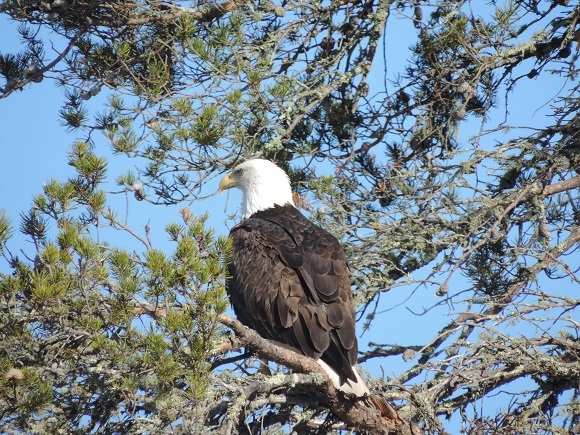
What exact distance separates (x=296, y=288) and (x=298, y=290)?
0.02 metres

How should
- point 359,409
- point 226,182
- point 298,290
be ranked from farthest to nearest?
1. point 226,182
2. point 298,290
3. point 359,409

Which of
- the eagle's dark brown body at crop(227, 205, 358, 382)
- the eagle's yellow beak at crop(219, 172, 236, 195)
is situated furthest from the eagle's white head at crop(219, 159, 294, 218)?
the eagle's dark brown body at crop(227, 205, 358, 382)

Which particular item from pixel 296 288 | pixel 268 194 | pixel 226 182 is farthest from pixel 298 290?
pixel 226 182

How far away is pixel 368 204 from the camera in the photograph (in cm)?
534

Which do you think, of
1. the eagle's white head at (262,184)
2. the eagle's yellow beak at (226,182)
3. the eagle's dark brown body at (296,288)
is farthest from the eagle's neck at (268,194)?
the eagle's dark brown body at (296,288)

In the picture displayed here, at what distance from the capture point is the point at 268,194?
621cm

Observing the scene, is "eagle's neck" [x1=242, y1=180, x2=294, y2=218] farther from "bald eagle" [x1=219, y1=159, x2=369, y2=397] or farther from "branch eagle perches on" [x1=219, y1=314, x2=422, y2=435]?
"branch eagle perches on" [x1=219, y1=314, x2=422, y2=435]

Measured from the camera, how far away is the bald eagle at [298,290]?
15.5 ft

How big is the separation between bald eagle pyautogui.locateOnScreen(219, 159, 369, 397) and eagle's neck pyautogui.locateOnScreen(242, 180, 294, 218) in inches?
14.6

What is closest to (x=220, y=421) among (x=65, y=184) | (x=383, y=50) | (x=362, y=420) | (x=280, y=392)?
(x=280, y=392)

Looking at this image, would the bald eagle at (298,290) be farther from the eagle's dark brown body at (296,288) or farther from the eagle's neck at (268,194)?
the eagle's neck at (268,194)

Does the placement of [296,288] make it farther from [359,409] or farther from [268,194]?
[268,194]

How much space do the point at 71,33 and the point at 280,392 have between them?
2508 millimetres

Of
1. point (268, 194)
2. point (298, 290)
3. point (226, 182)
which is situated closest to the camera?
Answer: point (298, 290)
